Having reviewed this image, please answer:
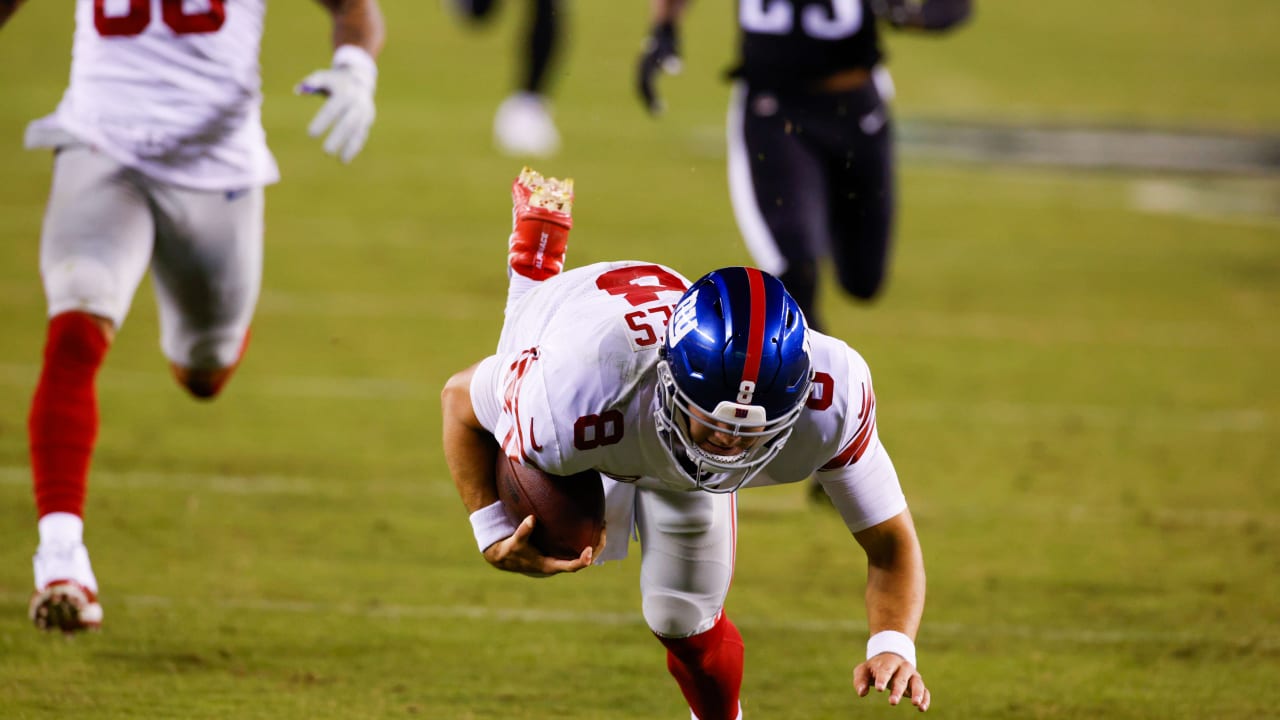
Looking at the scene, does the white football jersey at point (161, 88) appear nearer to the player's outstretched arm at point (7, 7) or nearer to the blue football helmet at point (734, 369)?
the player's outstretched arm at point (7, 7)

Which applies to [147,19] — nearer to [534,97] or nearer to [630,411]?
[630,411]

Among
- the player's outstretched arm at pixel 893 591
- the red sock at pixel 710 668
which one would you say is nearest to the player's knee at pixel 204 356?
the red sock at pixel 710 668

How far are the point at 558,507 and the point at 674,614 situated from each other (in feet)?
1.00

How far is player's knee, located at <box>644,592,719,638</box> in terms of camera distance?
3.35m

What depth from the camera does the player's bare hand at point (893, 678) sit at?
3.01 m

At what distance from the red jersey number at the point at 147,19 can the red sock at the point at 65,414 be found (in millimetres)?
772

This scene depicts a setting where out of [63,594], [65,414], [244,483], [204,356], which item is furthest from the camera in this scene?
[244,483]

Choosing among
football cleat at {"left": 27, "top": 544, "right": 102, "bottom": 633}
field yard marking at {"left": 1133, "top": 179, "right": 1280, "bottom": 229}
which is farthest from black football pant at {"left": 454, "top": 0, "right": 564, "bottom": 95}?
football cleat at {"left": 27, "top": 544, "right": 102, "bottom": 633}

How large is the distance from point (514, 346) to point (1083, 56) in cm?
1567

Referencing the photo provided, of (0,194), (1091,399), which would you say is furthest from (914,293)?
(0,194)

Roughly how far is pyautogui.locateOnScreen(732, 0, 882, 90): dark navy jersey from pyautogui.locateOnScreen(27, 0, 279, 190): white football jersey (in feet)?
6.40

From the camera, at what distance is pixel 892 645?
10.2 ft

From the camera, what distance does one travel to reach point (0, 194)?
10.3 metres

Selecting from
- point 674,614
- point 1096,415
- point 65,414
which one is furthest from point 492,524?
point 1096,415
